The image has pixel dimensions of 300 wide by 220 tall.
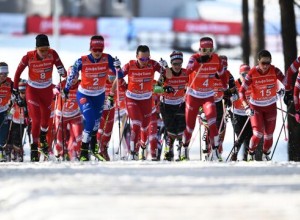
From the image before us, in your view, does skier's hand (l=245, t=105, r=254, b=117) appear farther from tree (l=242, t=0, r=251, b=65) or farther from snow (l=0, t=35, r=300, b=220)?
tree (l=242, t=0, r=251, b=65)

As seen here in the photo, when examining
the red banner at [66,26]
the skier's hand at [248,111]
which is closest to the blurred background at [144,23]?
the red banner at [66,26]

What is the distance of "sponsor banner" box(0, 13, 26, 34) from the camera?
69812 mm

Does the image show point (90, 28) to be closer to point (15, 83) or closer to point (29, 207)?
point (15, 83)

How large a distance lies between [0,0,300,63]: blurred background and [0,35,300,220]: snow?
125 ft

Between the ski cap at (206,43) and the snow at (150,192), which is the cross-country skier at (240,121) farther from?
the snow at (150,192)

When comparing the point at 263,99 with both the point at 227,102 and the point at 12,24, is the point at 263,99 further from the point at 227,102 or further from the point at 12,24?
the point at 12,24

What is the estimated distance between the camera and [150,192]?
10.6 meters

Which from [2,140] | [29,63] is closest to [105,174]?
[29,63]

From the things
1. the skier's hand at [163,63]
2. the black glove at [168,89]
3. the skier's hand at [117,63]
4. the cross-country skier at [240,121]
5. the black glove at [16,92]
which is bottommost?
the cross-country skier at [240,121]

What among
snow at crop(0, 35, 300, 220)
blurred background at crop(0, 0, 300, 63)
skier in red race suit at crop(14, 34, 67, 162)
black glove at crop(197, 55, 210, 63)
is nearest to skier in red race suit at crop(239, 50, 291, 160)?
black glove at crop(197, 55, 210, 63)

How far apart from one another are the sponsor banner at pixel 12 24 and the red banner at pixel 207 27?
396 inches

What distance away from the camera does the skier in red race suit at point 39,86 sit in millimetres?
18078

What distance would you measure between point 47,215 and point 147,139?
10430 mm

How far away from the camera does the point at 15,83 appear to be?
1825 centimetres
